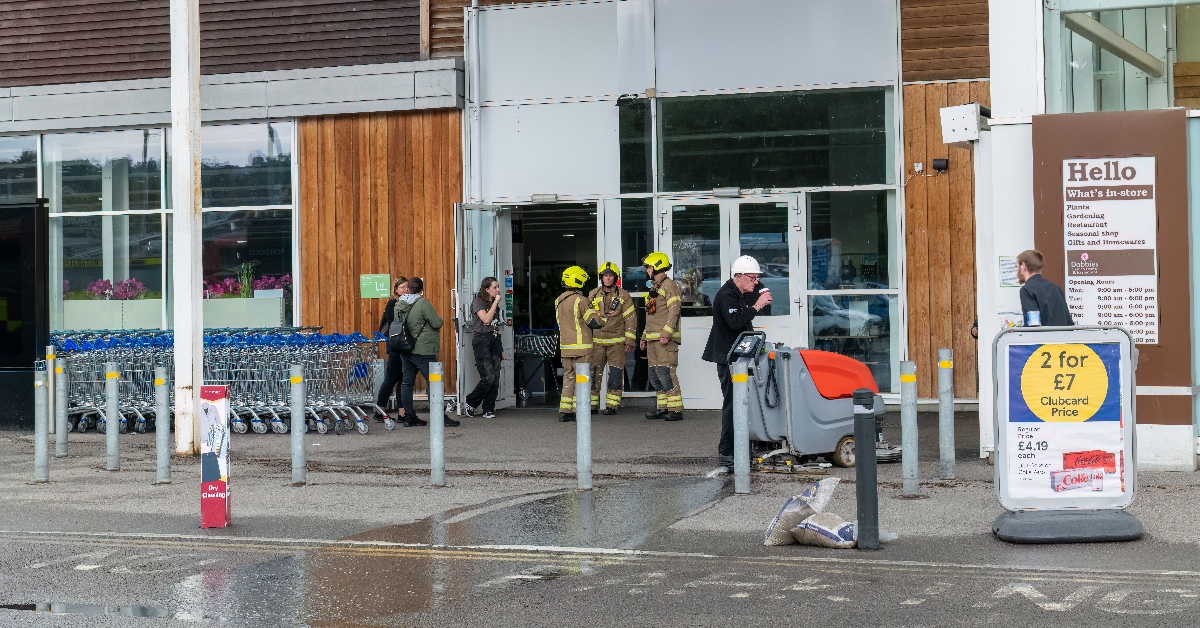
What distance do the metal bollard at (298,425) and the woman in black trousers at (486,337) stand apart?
19.7 ft

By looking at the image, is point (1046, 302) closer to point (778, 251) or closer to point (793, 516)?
point (793, 516)

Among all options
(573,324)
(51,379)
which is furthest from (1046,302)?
(51,379)

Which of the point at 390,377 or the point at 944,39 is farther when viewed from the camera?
the point at 944,39

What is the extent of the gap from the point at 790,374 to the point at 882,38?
7.70m

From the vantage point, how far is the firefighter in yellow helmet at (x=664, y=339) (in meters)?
17.4

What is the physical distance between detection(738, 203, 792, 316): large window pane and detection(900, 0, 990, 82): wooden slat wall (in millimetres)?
2482

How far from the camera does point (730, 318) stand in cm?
1246

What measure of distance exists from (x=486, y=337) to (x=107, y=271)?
717 cm

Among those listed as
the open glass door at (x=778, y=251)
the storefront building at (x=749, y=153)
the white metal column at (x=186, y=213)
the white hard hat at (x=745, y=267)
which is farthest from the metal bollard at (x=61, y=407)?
the open glass door at (x=778, y=251)

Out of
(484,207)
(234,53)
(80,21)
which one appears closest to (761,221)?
(484,207)

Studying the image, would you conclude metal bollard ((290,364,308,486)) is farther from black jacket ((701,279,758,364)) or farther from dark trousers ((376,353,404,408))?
dark trousers ((376,353,404,408))

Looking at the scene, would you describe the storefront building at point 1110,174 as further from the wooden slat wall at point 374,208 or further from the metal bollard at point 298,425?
the wooden slat wall at point 374,208

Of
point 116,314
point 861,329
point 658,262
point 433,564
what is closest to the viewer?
point 433,564

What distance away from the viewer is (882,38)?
60.1 ft
